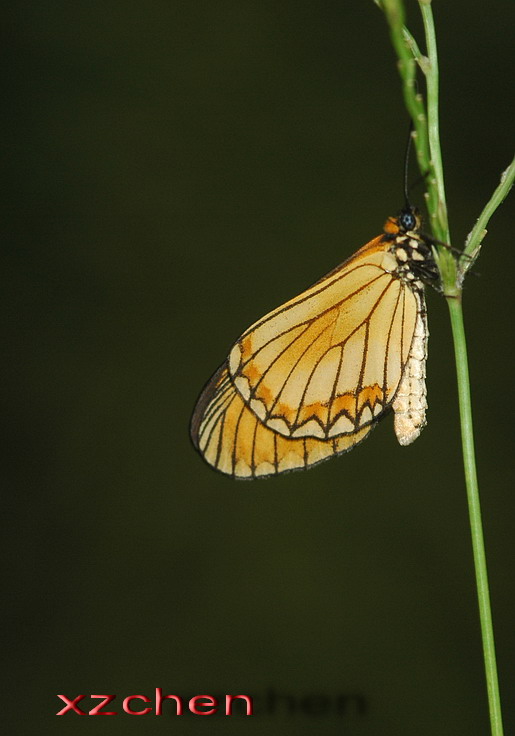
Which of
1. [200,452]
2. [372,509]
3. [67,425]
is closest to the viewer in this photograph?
[200,452]

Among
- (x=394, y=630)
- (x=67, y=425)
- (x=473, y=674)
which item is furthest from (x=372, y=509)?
(x=67, y=425)

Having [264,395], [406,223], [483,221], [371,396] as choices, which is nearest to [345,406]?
[371,396]

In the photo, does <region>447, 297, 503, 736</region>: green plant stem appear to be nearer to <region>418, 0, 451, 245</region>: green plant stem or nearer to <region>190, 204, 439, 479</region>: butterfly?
<region>418, 0, 451, 245</region>: green plant stem

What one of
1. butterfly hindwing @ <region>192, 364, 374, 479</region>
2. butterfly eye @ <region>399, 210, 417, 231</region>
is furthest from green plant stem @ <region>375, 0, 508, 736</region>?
butterfly hindwing @ <region>192, 364, 374, 479</region>

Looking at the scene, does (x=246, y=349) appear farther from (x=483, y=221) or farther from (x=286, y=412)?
(x=483, y=221)

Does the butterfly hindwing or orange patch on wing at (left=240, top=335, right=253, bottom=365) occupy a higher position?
orange patch on wing at (left=240, top=335, right=253, bottom=365)

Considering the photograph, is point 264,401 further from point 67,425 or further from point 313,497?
point 67,425
